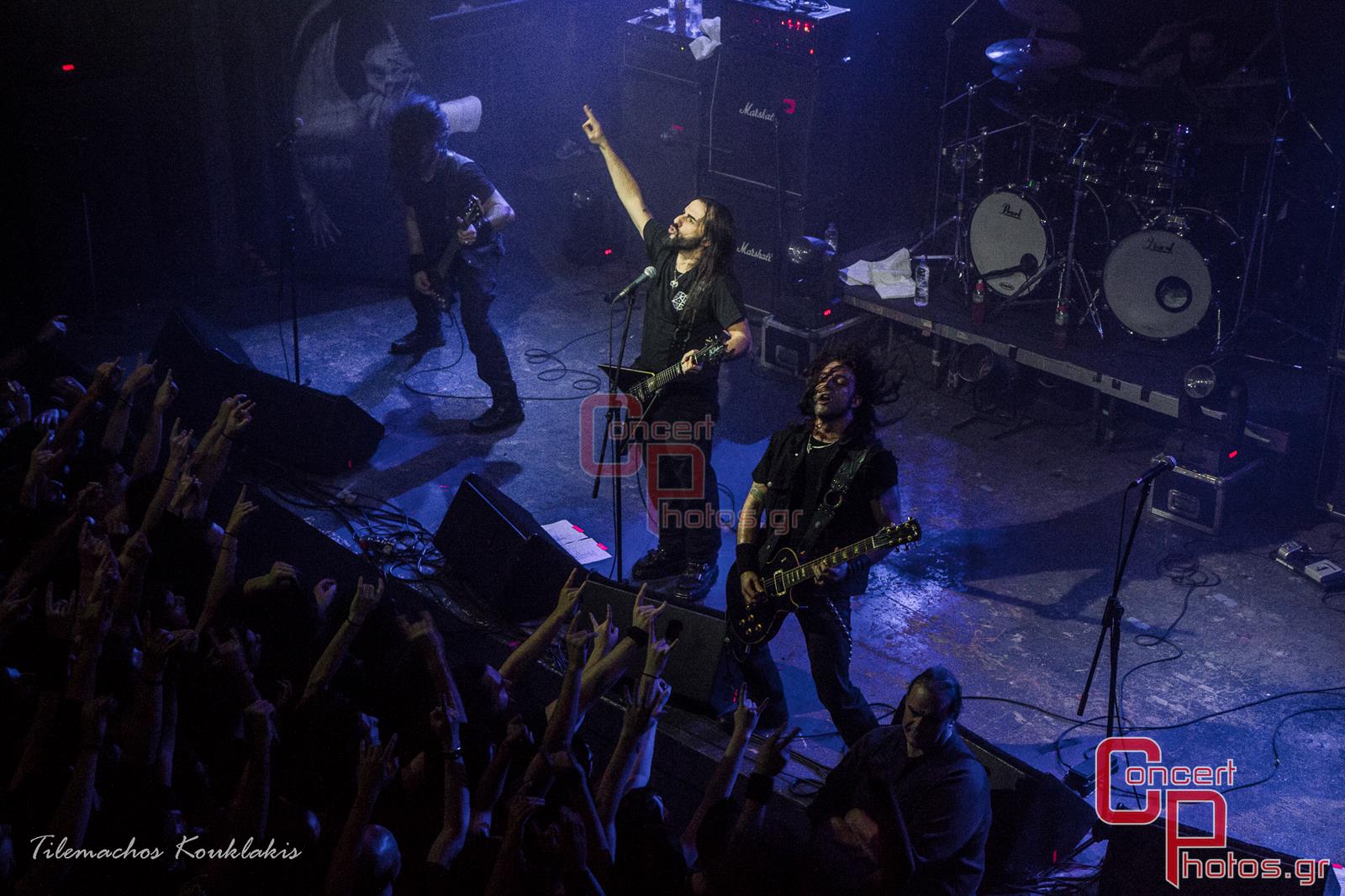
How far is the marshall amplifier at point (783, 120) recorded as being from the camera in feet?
31.2

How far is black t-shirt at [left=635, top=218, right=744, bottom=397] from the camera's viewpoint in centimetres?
625

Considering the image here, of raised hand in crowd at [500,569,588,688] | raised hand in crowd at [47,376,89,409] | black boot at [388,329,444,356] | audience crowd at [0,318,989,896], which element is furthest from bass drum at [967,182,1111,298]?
raised hand in crowd at [47,376,89,409]

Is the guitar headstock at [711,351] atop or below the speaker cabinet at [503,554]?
atop

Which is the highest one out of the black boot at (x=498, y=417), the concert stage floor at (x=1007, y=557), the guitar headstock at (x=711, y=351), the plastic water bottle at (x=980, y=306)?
the guitar headstock at (x=711, y=351)

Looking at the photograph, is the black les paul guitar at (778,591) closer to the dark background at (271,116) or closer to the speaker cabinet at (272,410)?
the speaker cabinet at (272,410)

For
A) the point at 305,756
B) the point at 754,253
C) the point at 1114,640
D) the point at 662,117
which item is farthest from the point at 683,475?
the point at 662,117

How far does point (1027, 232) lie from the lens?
9023 mm

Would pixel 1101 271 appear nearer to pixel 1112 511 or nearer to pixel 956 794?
pixel 1112 511

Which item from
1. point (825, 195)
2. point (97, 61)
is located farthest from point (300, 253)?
point (825, 195)

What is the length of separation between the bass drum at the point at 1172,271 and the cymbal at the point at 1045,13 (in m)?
1.65

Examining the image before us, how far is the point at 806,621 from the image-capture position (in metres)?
5.30

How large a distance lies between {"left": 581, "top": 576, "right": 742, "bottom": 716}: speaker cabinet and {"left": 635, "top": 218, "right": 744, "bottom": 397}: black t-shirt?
3.90 feet

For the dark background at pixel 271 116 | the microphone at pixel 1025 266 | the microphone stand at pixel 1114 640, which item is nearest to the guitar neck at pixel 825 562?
the microphone stand at pixel 1114 640

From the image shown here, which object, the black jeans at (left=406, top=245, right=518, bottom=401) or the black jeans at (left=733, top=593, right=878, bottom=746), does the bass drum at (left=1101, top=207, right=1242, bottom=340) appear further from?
the black jeans at (left=733, top=593, right=878, bottom=746)
